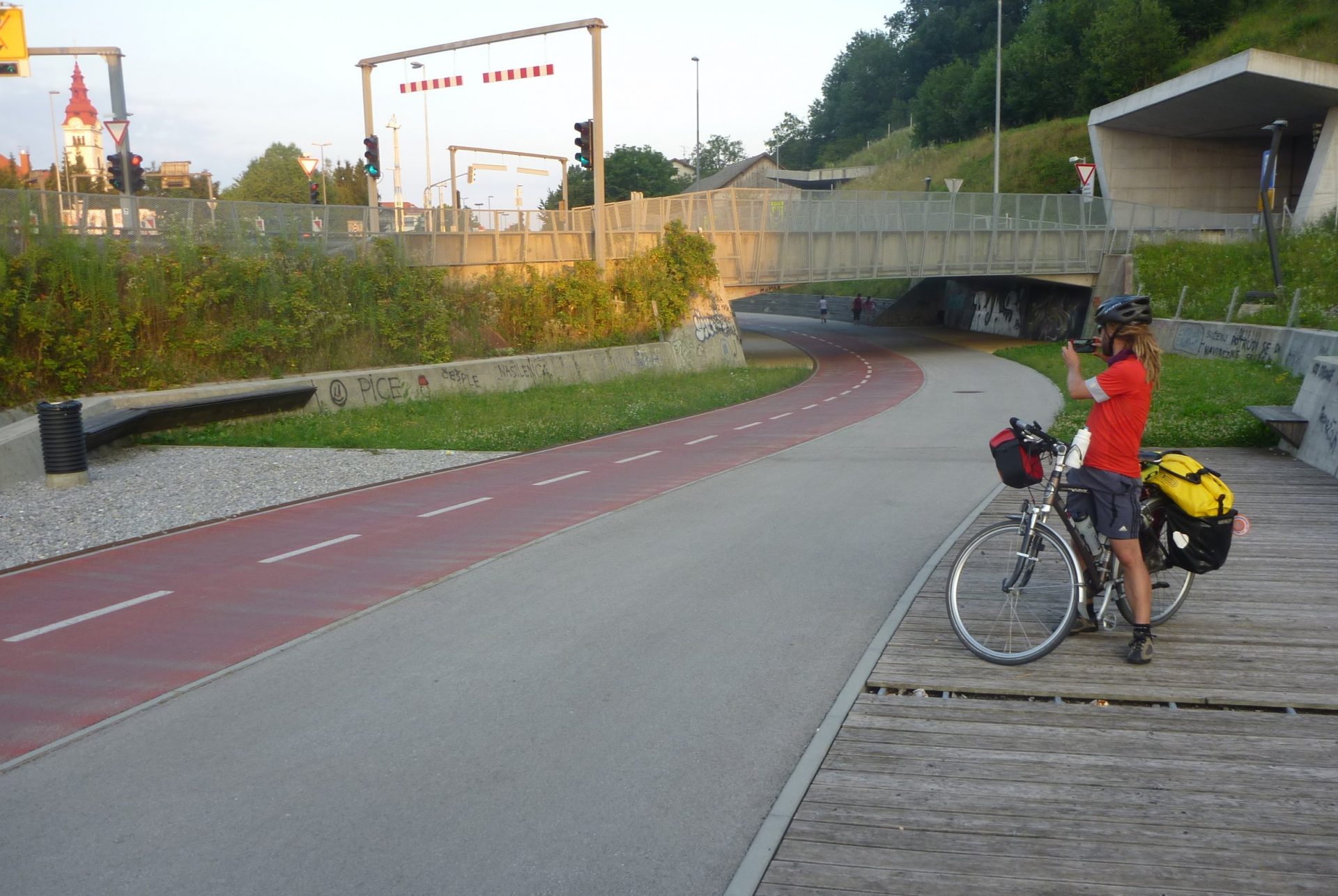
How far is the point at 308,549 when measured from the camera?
33.7 ft

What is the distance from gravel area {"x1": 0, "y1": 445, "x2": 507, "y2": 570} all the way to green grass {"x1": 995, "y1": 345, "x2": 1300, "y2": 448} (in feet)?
31.8

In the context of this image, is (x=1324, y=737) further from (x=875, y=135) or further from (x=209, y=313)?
(x=875, y=135)

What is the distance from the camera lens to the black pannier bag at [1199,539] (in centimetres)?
588

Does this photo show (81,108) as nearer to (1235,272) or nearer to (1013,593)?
(1235,272)

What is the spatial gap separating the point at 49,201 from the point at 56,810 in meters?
17.2

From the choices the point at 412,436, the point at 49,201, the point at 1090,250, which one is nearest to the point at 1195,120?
the point at 1090,250

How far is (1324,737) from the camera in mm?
5016

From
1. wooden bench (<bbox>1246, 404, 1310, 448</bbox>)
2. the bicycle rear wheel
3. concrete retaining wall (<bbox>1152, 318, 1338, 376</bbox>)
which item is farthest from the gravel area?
concrete retaining wall (<bbox>1152, 318, 1338, 376</bbox>)

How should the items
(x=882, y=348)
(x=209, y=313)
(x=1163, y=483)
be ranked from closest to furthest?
(x=1163, y=483) < (x=209, y=313) < (x=882, y=348)

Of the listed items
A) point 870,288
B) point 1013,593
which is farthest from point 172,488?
point 870,288

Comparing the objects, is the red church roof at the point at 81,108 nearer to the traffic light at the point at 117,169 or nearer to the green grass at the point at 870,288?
the green grass at the point at 870,288

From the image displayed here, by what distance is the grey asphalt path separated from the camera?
4.19 metres

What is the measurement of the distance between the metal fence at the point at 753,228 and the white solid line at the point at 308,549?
11625 mm

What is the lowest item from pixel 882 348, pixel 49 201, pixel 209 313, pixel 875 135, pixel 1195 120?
pixel 882 348
